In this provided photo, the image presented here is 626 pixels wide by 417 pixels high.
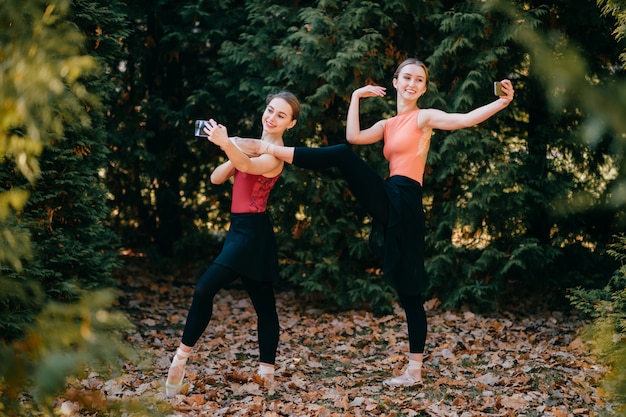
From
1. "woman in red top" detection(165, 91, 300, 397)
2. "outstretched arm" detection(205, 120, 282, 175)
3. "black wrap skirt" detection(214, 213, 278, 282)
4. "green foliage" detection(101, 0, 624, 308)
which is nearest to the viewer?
"outstretched arm" detection(205, 120, 282, 175)

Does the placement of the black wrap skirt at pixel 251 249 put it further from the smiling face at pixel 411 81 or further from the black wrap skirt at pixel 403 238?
the smiling face at pixel 411 81

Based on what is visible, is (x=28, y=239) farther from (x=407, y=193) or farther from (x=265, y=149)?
(x=407, y=193)

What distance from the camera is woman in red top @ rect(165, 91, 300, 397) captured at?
12.5 ft

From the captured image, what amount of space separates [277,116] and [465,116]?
4.01 feet

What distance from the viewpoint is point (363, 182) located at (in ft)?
13.0

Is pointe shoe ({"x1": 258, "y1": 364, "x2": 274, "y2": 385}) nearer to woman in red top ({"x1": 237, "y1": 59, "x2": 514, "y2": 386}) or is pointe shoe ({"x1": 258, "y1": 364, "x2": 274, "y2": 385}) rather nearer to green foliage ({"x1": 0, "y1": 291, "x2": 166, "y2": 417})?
woman in red top ({"x1": 237, "y1": 59, "x2": 514, "y2": 386})

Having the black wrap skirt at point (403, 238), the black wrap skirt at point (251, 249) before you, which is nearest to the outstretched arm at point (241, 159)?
the black wrap skirt at point (251, 249)

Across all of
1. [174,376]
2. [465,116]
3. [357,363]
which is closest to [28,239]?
[174,376]

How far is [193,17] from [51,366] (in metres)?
6.47

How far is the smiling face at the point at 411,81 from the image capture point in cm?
432

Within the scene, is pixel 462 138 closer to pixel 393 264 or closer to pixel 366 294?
pixel 366 294

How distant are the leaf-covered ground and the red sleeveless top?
1.15 meters

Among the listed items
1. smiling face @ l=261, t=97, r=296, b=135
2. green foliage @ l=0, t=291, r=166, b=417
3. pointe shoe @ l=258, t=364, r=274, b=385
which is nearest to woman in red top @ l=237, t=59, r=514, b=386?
smiling face @ l=261, t=97, r=296, b=135

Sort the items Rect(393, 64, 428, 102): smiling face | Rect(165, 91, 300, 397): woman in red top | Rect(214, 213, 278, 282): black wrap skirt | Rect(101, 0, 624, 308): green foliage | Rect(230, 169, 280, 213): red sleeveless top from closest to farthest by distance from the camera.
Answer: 1. Rect(165, 91, 300, 397): woman in red top
2. Rect(214, 213, 278, 282): black wrap skirt
3. Rect(230, 169, 280, 213): red sleeveless top
4. Rect(393, 64, 428, 102): smiling face
5. Rect(101, 0, 624, 308): green foliage
